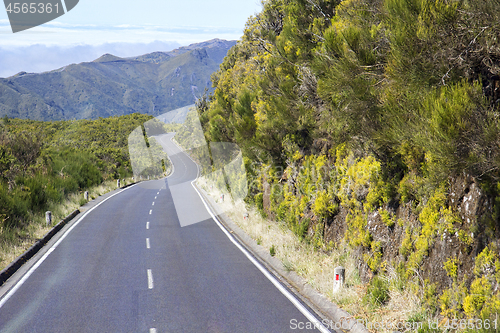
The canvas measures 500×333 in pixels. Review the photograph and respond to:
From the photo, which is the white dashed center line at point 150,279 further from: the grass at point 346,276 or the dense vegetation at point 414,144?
the dense vegetation at point 414,144

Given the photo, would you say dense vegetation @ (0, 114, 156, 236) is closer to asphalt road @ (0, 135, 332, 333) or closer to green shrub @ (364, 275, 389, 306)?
asphalt road @ (0, 135, 332, 333)

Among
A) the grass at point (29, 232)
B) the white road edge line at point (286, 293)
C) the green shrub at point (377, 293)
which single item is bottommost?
the white road edge line at point (286, 293)

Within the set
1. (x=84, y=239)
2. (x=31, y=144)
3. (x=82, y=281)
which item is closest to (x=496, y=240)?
(x=82, y=281)

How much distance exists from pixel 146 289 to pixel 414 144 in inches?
241

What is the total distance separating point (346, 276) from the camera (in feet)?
23.5

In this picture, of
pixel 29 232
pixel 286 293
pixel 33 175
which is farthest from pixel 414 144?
pixel 33 175

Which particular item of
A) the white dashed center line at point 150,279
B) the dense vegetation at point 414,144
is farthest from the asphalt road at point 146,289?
the dense vegetation at point 414,144

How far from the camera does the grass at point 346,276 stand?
5.43 m

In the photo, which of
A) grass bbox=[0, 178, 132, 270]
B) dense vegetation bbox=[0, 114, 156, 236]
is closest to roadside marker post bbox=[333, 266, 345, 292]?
grass bbox=[0, 178, 132, 270]

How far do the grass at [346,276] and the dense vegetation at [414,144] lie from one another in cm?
16

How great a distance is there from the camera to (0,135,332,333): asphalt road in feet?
20.4

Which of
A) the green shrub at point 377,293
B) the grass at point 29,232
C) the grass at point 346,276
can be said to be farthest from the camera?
the grass at point 29,232

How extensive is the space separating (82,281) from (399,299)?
6.81 meters

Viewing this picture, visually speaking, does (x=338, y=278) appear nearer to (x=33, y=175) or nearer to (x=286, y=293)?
(x=286, y=293)
